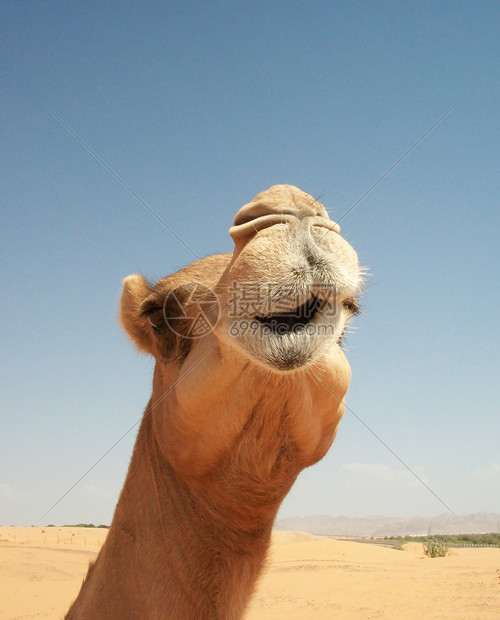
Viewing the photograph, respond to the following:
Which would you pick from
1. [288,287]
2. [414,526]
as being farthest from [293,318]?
[414,526]

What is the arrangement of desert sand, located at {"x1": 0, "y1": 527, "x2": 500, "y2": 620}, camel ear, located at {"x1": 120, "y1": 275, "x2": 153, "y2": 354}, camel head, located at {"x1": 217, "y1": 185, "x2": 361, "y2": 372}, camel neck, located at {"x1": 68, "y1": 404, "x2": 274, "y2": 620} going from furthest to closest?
desert sand, located at {"x1": 0, "y1": 527, "x2": 500, "y2": 620}
camel ear, located at {"x1": 120, "y1": 275, "x2": 153, "y2": 354}
camel neck, located at {"x1": 68, "y1": 404, "x2": 274, "y2": 620}
camel head, located at {"x1": 217, "y1": 185, "x2": 361, "y2": 372}

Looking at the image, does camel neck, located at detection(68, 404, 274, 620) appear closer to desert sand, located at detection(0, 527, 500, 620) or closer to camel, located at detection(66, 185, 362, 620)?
camel, located at detection(66, 185, 362, 620)

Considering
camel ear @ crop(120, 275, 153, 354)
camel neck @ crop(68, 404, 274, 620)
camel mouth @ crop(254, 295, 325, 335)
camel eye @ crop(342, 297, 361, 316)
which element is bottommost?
camel neck @ crop(68, 404, 274, 620)

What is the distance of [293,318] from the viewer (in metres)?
2.29

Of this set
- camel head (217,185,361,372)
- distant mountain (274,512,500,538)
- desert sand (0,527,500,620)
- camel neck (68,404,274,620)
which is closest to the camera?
camel head (217,185,361,372)

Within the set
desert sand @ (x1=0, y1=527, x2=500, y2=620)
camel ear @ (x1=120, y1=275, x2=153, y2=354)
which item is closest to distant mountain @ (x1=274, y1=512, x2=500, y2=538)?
desert sand @ (x1=0, y1=527, x2=500, y2=620)

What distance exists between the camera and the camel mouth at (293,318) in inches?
88.4

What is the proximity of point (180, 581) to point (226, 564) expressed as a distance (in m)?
0.25

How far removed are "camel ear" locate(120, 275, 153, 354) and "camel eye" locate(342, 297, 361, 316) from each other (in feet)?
4.39

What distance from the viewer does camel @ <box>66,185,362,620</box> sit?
224cm

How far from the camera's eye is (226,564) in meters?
2.94

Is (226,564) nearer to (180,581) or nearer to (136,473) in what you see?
(180,581)

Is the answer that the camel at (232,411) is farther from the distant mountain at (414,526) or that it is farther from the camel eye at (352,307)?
the distant mountain at (414,526)

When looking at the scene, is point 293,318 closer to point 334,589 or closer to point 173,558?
point 173,558
